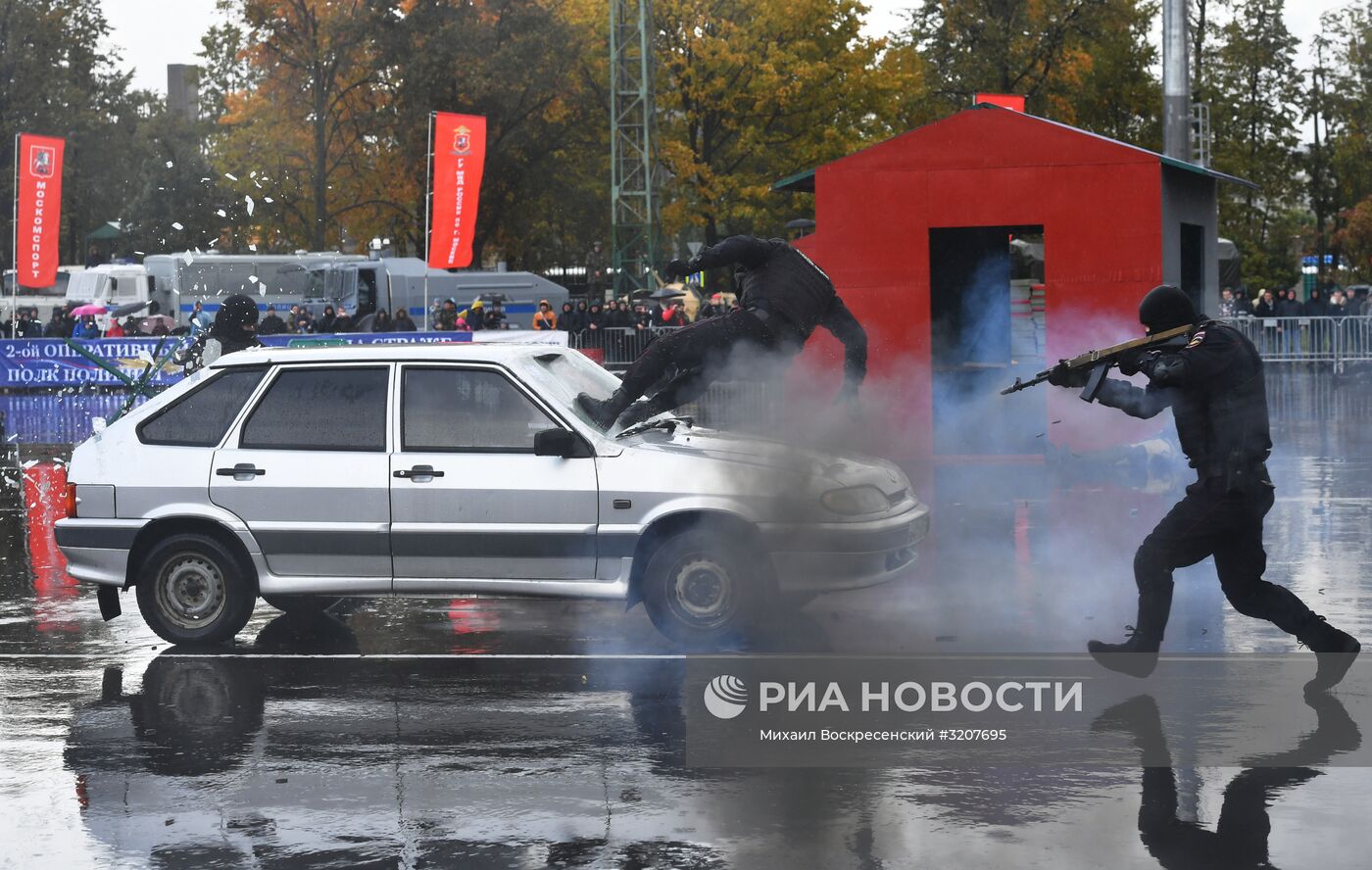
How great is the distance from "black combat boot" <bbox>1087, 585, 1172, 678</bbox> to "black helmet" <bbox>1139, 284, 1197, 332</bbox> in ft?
3.68

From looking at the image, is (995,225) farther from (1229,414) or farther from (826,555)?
(1229,414)

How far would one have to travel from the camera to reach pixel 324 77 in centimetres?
5100

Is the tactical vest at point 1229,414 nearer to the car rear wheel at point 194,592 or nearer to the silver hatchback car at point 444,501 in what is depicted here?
the silver hatchback car at point 444,501

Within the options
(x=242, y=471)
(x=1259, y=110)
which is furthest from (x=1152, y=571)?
(x=1259, y=110)

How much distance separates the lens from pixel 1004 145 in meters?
17.3

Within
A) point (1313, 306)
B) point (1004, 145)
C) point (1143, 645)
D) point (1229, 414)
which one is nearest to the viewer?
point (1229, 414)

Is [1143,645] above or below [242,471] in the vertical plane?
below

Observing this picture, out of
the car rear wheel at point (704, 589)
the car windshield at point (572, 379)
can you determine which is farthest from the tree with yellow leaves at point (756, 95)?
the car rear wheel at point (704, 589)

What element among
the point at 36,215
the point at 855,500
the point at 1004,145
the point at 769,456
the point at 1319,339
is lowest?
the point at 855,500

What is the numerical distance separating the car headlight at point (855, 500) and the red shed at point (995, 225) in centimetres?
835

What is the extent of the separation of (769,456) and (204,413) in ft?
9.88

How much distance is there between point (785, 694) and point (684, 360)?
10.0 ft

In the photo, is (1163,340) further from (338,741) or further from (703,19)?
(703,19)

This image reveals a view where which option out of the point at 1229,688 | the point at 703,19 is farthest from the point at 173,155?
the point at 1229,688
